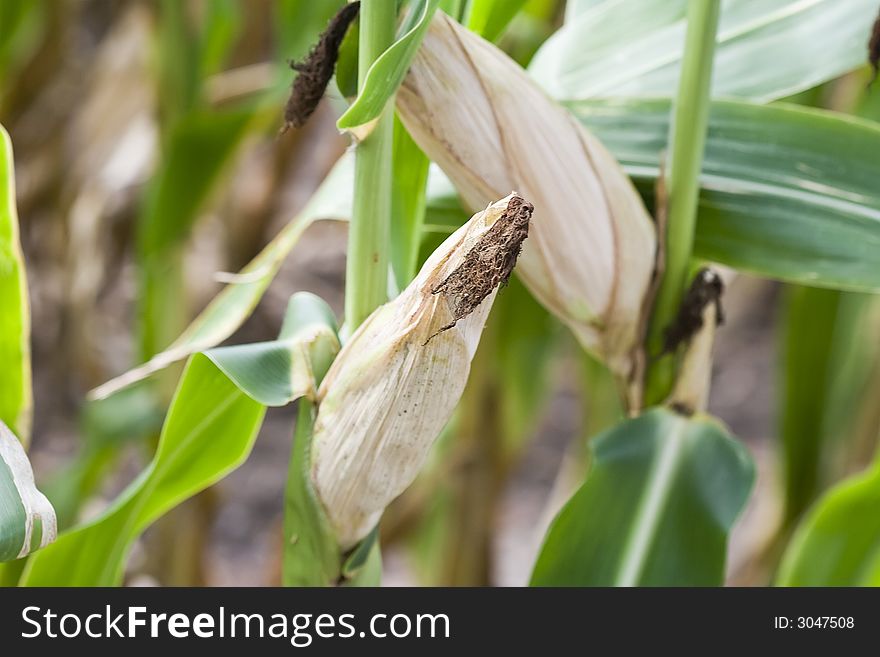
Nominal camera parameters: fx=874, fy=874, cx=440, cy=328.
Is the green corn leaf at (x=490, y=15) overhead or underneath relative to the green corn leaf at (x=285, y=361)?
overhead

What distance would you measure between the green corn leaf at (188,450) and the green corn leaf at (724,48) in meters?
0.23

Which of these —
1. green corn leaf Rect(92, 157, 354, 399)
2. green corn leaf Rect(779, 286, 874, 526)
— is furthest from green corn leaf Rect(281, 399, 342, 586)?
green corn leaf Rect(779, 286, 874, 526)

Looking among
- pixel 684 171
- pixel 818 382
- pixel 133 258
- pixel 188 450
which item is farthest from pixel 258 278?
pixel 133 258

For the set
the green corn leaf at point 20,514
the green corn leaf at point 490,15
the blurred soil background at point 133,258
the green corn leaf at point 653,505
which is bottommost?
the green corn leaf at point 20,514

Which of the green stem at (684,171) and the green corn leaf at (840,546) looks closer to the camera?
the green stem at (684,171)

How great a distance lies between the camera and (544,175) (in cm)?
38

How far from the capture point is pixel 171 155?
848 mm

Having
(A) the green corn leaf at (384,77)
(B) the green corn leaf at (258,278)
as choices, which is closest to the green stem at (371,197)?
(A) the green corn leaf at (384,77)

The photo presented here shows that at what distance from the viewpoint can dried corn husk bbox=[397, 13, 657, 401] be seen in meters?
0.35

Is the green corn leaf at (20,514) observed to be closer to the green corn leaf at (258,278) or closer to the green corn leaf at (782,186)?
the green corn leaf at (258,278)

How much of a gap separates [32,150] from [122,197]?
0.13m

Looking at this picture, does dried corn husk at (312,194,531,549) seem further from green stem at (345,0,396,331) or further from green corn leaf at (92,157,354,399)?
green corn leaf at (92,157,354,399)

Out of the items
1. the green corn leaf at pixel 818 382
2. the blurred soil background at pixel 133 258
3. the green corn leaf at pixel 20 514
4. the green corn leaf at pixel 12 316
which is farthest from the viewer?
the blurred soil background at pixel 133 258

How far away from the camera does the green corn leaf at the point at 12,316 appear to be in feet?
1.29
